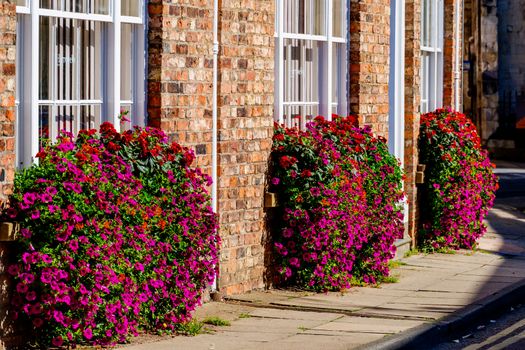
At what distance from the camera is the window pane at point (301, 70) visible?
39.7 ft

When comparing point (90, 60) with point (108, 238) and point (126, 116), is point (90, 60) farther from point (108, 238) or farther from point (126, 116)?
point (108, 238)

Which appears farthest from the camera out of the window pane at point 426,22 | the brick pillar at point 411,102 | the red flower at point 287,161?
the window pane at point 426,22

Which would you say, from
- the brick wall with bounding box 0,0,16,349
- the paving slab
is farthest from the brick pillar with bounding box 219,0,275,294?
the brick wall with bounding box 0,0,16,349

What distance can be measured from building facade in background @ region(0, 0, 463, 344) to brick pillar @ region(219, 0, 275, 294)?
1 cm

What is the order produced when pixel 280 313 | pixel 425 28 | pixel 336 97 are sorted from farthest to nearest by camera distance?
pixel 425 28 < pixel 336 97 < pixel 280 313

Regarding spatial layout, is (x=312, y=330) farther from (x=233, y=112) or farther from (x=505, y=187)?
(x=505, y=187)

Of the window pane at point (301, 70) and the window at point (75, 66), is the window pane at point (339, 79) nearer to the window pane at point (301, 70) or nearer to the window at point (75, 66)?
the window pane at point (301, 70)

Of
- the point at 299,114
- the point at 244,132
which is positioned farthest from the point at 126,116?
the point at 299,114

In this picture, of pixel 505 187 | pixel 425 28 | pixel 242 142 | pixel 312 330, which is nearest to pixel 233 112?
pixel 242 142

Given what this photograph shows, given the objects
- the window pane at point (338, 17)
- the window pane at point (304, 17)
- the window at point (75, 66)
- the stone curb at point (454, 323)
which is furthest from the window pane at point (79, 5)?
the window pane at point (338, 17)

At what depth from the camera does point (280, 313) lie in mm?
10305

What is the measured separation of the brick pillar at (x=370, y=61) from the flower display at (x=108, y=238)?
3.96 m

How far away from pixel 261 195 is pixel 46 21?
3.12 m

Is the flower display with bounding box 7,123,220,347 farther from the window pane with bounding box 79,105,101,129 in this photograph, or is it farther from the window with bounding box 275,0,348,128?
the window with bounding box 275,0,348,128
